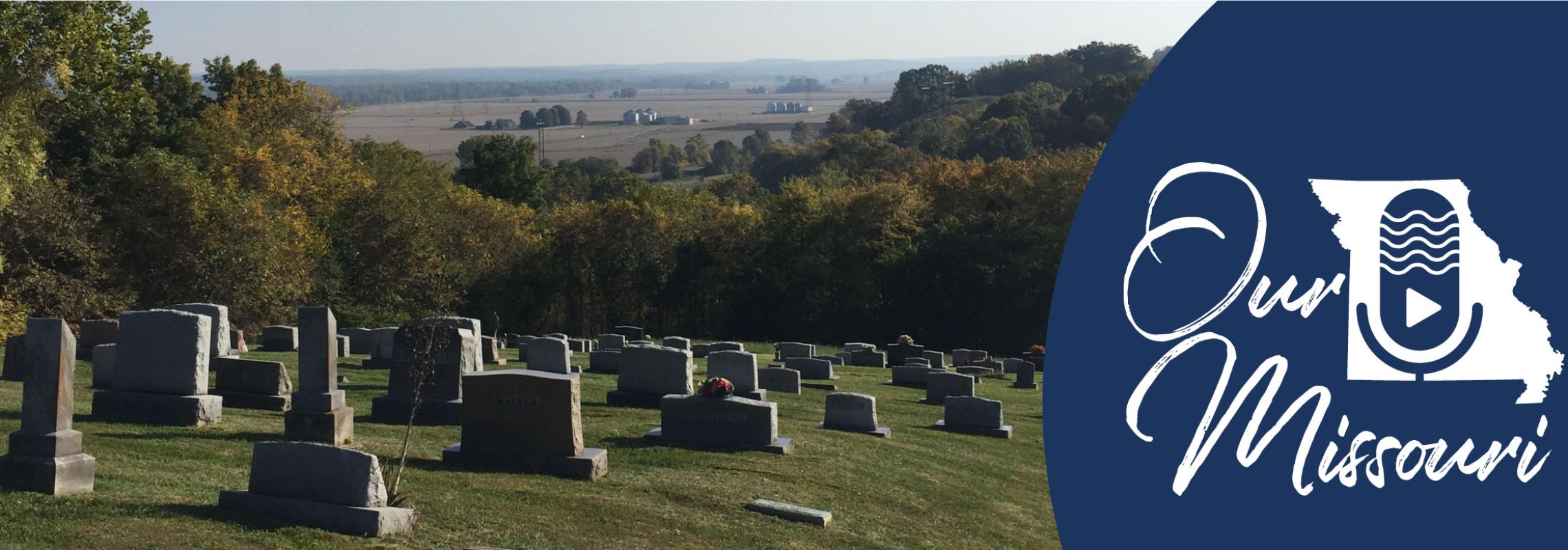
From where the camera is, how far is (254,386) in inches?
717

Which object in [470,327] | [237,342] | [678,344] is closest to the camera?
[470,327]

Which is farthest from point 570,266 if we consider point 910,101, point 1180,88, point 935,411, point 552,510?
point 910,101

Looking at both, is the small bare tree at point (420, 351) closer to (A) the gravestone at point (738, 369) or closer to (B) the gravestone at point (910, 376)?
(A) the gravestone at point (738, 369)

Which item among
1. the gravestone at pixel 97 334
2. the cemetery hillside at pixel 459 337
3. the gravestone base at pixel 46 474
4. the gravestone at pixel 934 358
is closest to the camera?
the gravestone base at pixel 46 474

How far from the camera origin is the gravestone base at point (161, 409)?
1621 cm

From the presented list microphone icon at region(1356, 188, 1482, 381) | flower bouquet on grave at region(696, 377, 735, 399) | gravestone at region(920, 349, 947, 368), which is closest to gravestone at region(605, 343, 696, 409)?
flower bouquet on grave at region(696, 377, 735, 399)

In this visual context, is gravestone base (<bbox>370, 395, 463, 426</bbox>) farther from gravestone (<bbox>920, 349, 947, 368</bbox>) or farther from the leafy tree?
the leafy tree

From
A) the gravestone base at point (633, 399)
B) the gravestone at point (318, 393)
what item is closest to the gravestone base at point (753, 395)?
the gravestone base at point (633, 399)

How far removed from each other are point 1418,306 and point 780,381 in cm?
1565

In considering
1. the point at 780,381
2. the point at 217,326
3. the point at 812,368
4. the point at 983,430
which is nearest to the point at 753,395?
the point at 780,381

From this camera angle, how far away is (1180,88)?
1032 cm

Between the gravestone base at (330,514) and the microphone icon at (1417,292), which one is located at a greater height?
the microphone icon at (1417,292)

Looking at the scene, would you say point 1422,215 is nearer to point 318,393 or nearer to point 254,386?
point 318,393

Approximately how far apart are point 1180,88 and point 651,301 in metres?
46.1
